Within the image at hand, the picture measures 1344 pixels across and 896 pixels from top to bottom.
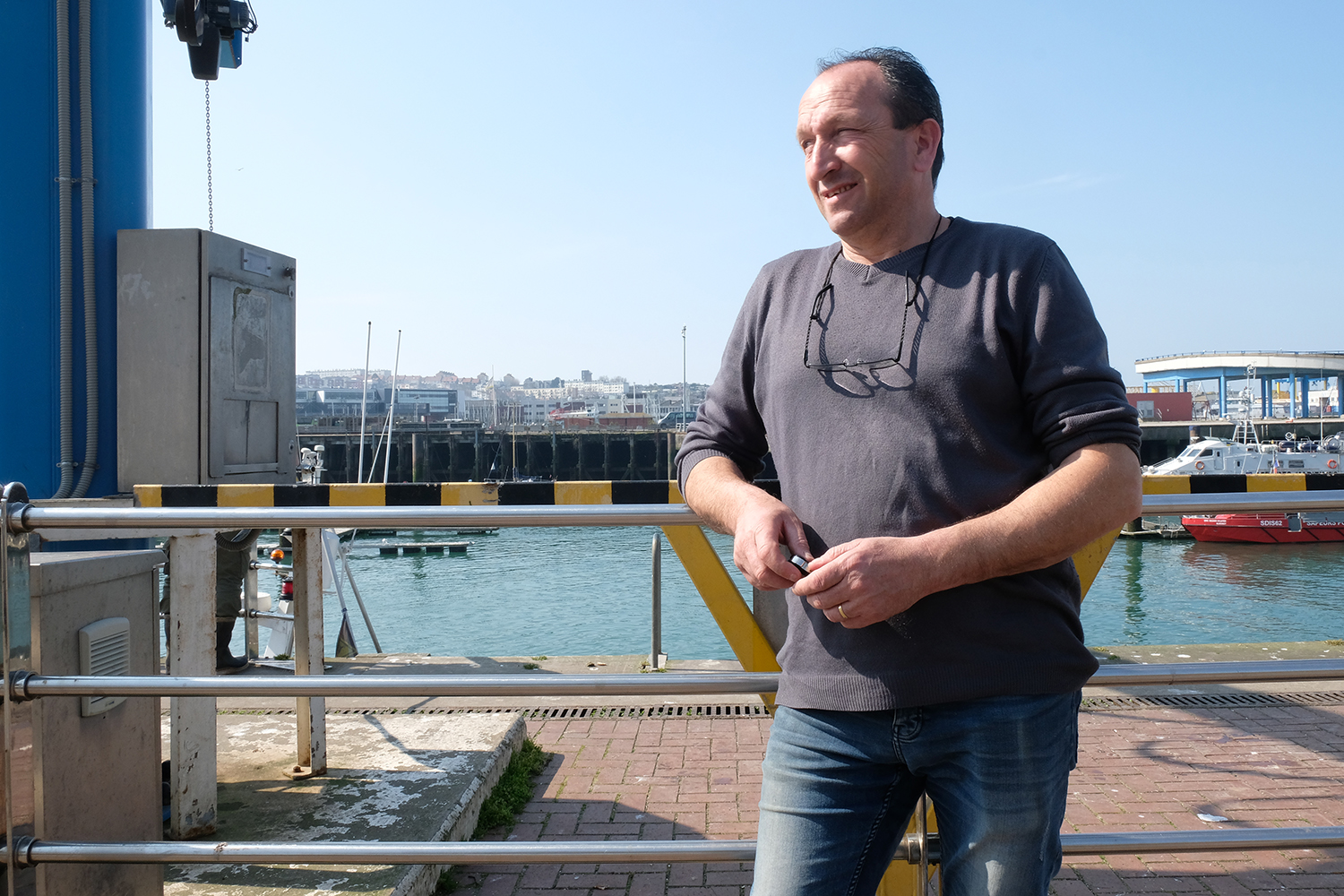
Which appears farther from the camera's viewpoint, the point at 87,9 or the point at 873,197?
the point at 87,9

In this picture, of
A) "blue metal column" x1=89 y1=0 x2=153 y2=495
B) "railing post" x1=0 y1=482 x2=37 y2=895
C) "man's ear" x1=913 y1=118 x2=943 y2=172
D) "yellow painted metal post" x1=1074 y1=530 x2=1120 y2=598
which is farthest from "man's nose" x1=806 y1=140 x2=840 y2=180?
"blue metal column" x1=89 y1=0 x2=153 y2=495

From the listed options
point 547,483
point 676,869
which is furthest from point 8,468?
point 676,869

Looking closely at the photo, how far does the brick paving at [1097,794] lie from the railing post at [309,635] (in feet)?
2.75

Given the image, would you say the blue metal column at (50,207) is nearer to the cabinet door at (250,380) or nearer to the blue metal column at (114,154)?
the blue metal column at (114,154)

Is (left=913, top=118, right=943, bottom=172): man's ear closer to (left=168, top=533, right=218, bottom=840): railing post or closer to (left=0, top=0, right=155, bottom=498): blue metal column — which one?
(left=168, top=533, right=218, bottom=840): railing post

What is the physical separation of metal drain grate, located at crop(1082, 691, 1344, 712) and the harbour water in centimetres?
920

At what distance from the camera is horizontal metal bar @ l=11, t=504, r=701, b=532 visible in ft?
6.28

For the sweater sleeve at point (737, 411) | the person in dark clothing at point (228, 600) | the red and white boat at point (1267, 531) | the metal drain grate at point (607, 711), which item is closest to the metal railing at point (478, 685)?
the sweater sleeve at point (737, 411)

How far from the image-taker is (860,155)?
1.53 m

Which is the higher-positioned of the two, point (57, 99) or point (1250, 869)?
point (57, 99)

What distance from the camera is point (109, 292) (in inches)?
148

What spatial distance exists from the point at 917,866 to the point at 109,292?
3530mm

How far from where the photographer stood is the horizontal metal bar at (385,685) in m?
1.93

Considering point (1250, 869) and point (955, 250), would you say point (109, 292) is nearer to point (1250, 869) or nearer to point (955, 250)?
point (955, 250)
